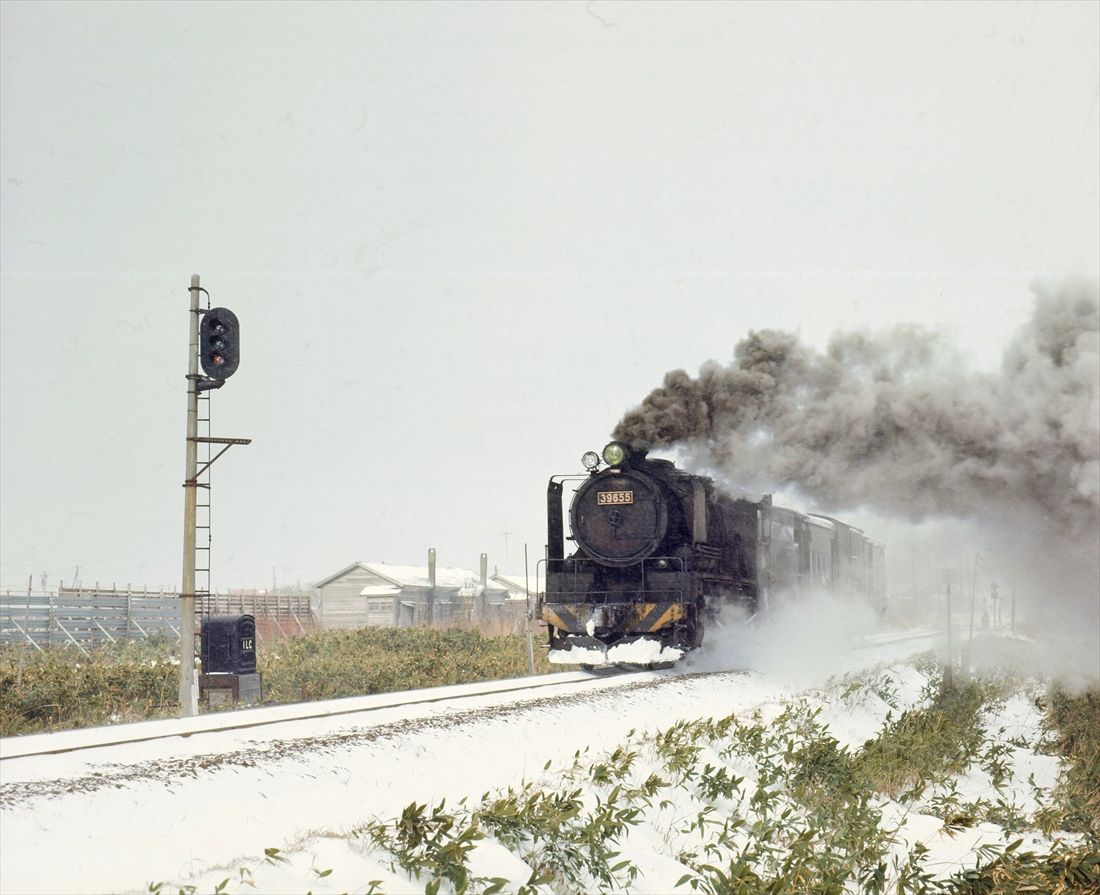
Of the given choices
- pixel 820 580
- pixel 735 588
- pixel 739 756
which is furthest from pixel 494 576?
pixel 739 756

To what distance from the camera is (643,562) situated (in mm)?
18828

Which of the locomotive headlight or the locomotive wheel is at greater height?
the locomotive headlight

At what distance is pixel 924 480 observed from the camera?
66.0 ft

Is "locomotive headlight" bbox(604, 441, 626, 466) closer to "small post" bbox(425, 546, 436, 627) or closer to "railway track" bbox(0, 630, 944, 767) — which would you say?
"railway track" bbox(0, 630, 944, 767)

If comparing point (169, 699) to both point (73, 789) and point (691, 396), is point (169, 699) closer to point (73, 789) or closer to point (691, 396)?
point (691, 396)

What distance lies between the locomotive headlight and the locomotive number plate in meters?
0.58

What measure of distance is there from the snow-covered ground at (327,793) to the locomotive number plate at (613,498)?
16.4ft

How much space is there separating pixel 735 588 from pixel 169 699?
1026 centimetres

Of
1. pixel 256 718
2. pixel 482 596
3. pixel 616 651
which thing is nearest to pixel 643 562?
pixel 616 651

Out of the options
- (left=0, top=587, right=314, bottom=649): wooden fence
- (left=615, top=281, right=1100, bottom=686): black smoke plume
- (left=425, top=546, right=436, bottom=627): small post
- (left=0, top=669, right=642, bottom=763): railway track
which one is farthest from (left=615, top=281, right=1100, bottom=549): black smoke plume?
(left=425, top=546, right=436, bottom=627): small post

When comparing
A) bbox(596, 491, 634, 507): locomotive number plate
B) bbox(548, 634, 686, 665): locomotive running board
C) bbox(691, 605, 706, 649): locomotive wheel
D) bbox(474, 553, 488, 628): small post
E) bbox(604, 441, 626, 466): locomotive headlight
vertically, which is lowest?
bbox(474, 553, 488, 628): small post

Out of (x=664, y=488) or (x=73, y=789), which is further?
(x=664, y=488)

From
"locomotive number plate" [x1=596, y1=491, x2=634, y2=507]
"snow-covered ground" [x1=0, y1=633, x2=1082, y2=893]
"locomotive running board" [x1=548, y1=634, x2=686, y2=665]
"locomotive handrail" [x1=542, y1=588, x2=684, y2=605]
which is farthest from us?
"locomotive number plate" [x1=596, y1=491, x2=634, y2=507]

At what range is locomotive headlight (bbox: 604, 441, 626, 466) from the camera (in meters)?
19.6
